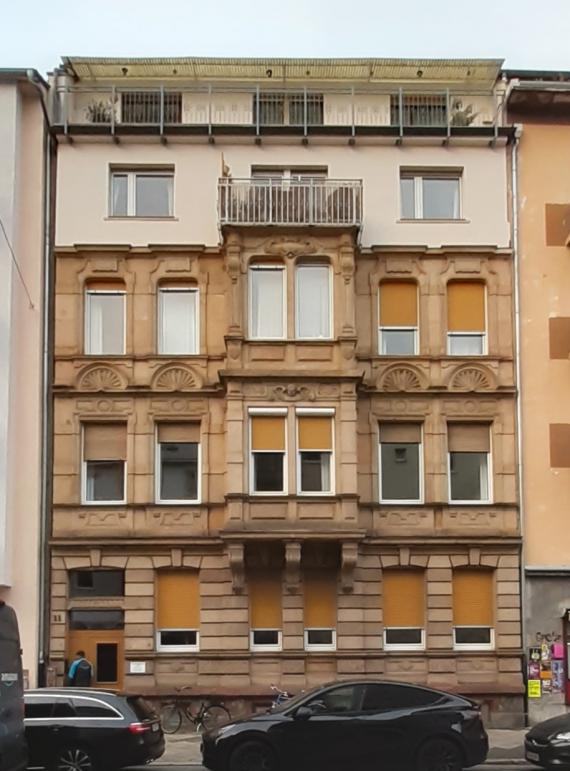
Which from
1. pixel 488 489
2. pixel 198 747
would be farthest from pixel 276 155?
pixel 198 747

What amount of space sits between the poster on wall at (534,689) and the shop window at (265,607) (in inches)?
222

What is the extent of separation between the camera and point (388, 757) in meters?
19.2

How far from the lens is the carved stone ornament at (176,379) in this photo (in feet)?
91.4

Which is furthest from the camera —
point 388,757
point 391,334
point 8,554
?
point 391,334

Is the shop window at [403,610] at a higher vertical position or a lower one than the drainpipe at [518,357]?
lower

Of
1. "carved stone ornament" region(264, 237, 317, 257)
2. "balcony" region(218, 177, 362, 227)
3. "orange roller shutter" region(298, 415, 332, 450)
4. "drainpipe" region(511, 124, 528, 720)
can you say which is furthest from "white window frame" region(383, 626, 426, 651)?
"balcony" region(218, 177, 362, 227)

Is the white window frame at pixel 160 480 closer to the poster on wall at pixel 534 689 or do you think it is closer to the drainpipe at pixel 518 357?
the drainpipe at pixel 518 357

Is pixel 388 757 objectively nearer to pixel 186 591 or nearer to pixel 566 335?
pixel 186 591

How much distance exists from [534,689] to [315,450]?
7.17 m

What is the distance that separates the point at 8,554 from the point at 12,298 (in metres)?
5.77

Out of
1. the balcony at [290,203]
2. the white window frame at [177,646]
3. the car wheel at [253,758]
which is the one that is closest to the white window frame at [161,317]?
the balcony at [290,203]

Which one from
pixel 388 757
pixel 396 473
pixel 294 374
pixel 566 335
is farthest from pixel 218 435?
pixel 388 757

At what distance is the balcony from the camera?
2773cm

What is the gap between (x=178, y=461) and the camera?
91.8 feet
